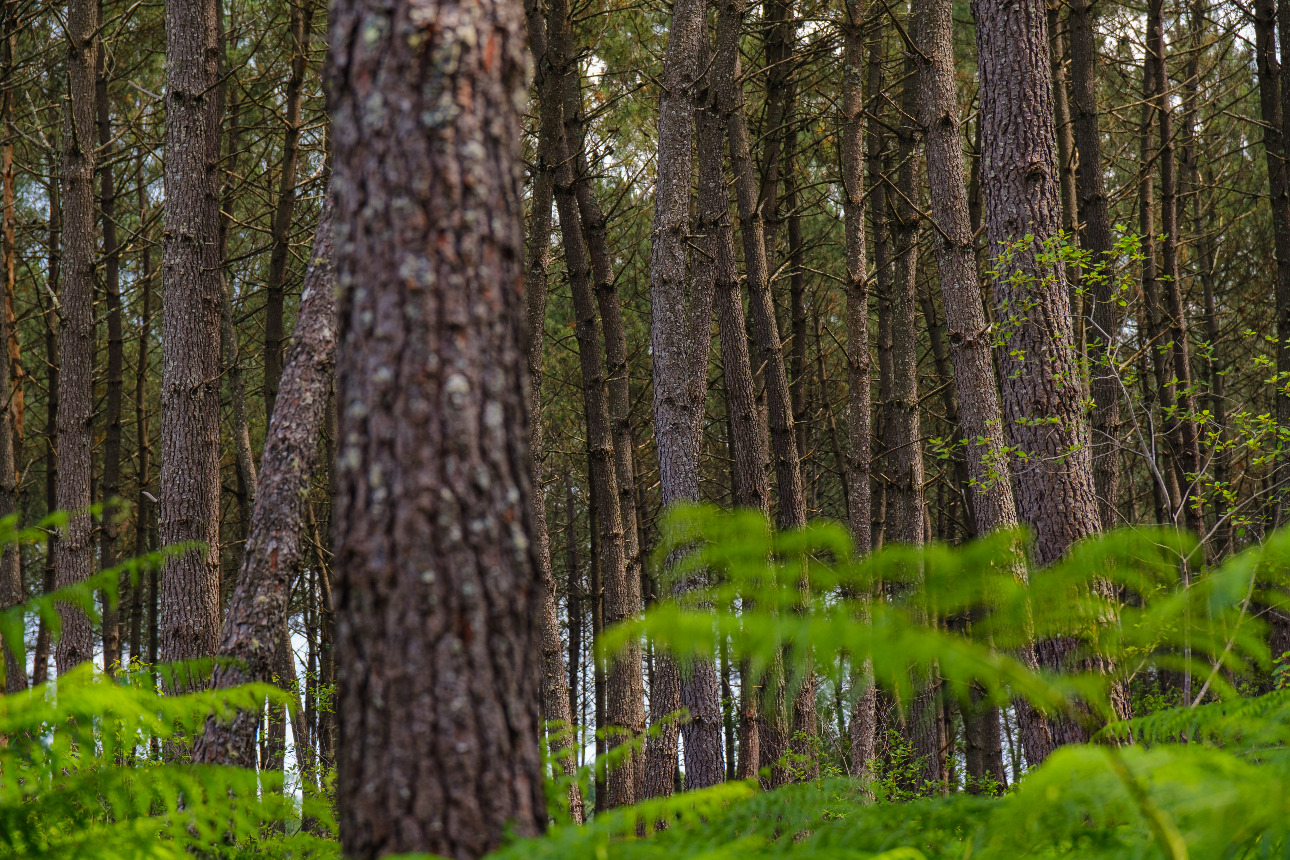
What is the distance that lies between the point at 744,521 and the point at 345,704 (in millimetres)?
936

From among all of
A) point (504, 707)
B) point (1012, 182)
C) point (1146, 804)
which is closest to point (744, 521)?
point (504, 707)

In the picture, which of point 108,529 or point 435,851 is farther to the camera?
point 108,529

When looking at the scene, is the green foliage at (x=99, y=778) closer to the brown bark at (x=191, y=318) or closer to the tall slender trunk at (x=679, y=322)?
the brown bark at (x=191, y=318)

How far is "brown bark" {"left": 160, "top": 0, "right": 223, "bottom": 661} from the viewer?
5.83 metres

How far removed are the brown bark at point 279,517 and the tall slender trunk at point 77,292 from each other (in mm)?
5416

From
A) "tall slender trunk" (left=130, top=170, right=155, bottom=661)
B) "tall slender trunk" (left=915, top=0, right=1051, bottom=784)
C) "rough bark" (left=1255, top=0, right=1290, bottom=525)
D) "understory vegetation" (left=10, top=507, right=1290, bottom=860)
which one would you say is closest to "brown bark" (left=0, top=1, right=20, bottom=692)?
"tall slender trunk" (left=130, top=170, right=155, bottom=661)

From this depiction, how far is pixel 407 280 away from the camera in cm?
174

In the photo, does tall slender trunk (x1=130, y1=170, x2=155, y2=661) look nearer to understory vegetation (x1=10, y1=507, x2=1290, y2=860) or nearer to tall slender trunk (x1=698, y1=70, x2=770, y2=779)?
tall slender trunk (x1=698, y1=70, x2=770, y2=779)

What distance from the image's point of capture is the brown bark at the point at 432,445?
63.6 inches

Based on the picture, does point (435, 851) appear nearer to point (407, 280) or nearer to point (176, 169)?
point (407, 280)

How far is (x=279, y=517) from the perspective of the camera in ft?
12.1

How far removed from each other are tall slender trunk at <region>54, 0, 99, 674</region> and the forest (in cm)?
5

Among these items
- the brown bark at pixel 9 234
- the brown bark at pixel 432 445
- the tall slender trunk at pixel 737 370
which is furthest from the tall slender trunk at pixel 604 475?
the brown bark at pixel 432 445

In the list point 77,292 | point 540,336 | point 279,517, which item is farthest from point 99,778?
point 77,292
